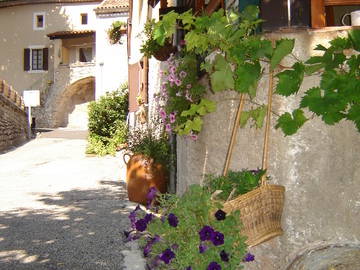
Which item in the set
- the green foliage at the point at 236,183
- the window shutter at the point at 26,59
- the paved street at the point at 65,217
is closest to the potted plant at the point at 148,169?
the paved street at the point at 65,217

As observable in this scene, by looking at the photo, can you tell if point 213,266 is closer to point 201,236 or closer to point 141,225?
point 201,236

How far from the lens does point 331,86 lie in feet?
8.05

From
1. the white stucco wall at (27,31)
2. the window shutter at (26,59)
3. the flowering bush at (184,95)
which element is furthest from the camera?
the window shutter at (26,59)

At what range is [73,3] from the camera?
31.7m

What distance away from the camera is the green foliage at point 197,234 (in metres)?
2.37

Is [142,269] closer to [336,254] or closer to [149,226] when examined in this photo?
[149,226]

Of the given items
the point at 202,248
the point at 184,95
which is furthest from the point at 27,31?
the point at 202,248

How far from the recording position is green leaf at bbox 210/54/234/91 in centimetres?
274

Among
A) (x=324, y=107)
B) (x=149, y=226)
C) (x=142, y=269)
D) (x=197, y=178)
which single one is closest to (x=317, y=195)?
(x=324, y=107)

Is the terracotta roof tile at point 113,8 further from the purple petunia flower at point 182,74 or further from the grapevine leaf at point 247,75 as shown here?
the grapevine leaf at point 247,75

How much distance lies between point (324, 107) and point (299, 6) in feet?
2.59

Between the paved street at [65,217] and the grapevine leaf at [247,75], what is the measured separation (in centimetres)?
186

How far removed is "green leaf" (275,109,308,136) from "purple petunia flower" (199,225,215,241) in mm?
769

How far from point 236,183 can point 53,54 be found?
3089 centimetres
